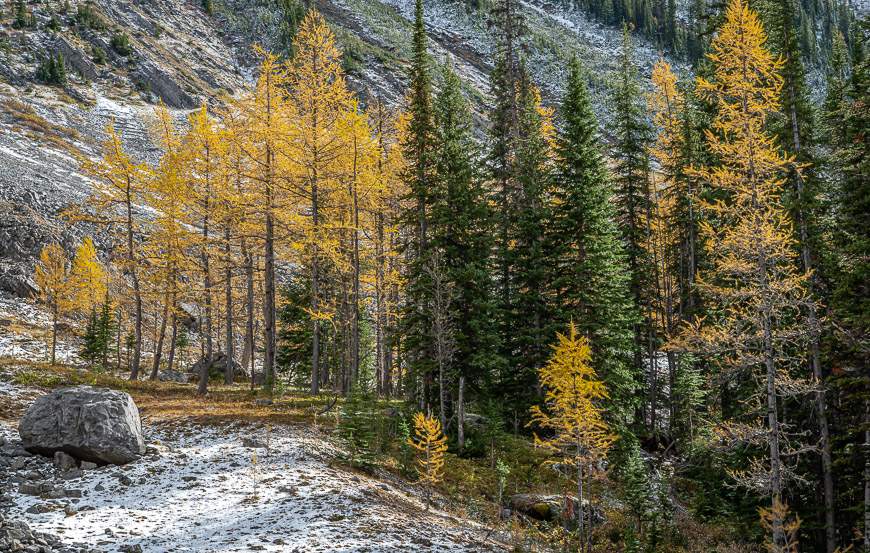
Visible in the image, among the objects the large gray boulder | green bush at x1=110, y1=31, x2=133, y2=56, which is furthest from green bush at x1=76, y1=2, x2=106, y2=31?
the large gray boulder

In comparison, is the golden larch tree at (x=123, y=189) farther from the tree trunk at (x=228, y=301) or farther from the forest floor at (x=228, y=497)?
the forest floor at (x=228, y=497)

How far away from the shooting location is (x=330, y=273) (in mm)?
29672

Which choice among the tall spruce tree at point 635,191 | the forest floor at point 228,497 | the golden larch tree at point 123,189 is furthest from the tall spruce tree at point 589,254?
the golden larch tree at point 123,189

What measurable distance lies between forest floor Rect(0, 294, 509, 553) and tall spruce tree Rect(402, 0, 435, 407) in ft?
21.0

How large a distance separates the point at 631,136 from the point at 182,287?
24661 mm

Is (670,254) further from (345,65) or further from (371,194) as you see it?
(345,65)

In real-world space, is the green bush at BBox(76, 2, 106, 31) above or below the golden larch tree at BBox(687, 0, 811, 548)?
above

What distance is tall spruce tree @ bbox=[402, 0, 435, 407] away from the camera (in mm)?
22234

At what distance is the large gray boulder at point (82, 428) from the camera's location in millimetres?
12461

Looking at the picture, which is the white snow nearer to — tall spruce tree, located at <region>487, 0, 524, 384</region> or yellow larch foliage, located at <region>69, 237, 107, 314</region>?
tall spruce tree, located at <region>487, 0, 524, 384</region>

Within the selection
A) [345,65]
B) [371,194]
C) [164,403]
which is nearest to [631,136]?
[371,194]

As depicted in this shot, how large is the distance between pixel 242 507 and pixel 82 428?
457 centimetres

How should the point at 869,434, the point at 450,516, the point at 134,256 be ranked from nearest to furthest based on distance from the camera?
1. the point at 450,516
2. the point at 869,434
3. the point at 134,256

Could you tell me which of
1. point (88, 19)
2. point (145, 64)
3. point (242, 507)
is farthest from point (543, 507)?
point (88, 19)
